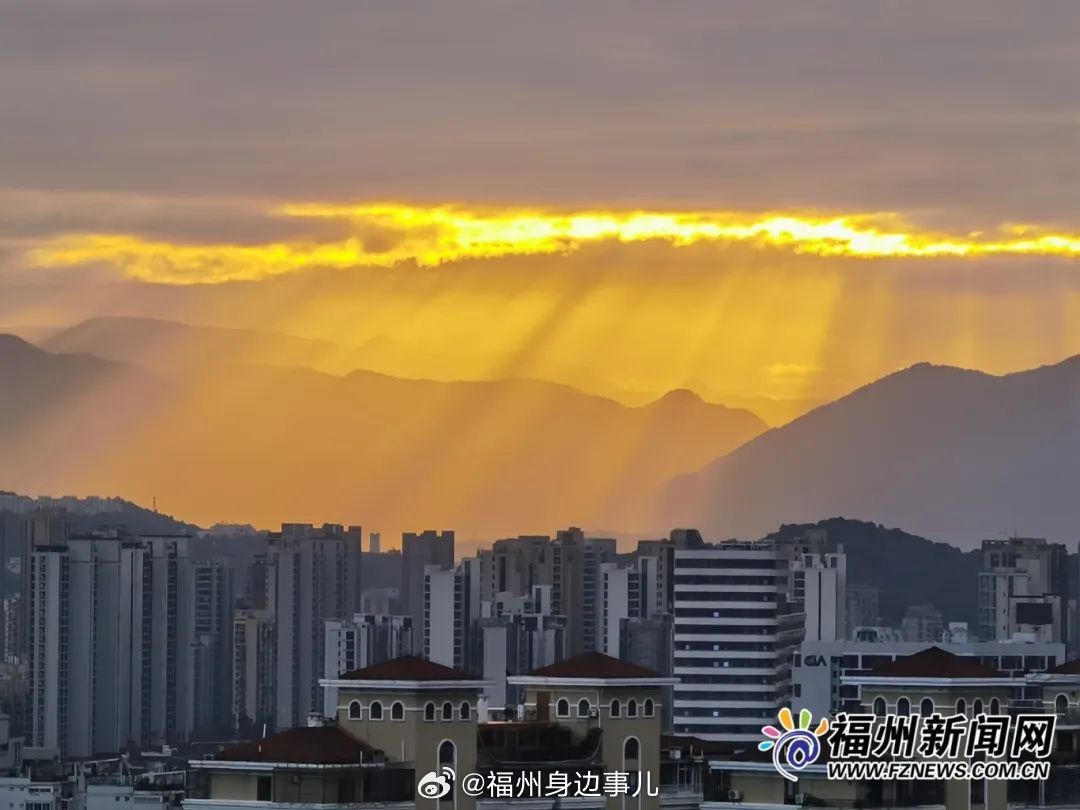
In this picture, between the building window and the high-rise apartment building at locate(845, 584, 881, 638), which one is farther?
the high-rise apartment building at locate(845, 584, 881, 638)

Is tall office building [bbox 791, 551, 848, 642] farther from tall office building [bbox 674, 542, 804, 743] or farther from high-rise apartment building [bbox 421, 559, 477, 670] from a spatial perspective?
high-rise apartment building [bbox 421, 559, 477, 670]

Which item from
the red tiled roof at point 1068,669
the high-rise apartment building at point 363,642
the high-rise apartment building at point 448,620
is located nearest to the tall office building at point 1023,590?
the high-rise apartment building at point 448,620

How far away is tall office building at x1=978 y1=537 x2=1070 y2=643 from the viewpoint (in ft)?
462

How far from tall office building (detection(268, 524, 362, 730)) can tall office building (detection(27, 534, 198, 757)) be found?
16.4 feet

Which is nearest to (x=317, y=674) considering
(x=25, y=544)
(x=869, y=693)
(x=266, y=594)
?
(x=266, y=594)

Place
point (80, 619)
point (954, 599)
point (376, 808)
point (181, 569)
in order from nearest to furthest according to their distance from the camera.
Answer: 1. point (376, 808)
2. point (80, 619)
3. point (181, 569)
4. point (954, 599)

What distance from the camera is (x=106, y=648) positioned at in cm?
14512

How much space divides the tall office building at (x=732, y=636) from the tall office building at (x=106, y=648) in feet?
79.6

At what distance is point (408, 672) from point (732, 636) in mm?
81419

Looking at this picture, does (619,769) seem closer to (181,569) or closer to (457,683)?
(457,683)

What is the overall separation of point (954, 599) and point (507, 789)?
147 metres

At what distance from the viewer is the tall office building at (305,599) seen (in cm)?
15038

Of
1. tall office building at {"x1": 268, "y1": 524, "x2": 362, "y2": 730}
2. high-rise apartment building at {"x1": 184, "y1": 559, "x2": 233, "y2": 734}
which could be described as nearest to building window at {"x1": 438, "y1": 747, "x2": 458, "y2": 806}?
tall office building at {"x1": 268, "y1": 524, "x2": 362, "y2": 730}

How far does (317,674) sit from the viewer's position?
150 meters
